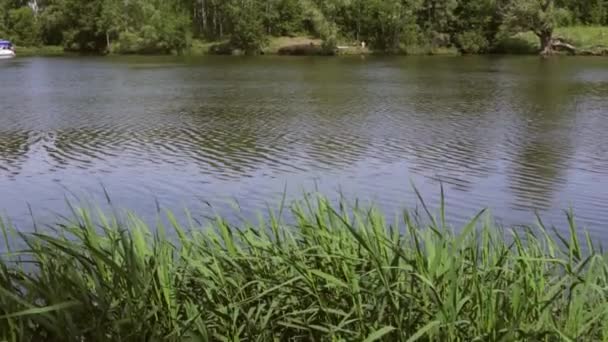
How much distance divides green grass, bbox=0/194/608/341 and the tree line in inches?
1730

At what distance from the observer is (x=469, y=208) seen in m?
8.73

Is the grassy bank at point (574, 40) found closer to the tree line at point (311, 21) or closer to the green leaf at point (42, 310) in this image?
the tree line at point (311, 21)

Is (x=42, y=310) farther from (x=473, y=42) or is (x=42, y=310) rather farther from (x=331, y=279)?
(x=473, y=42)

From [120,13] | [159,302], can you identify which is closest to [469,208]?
[159,302]

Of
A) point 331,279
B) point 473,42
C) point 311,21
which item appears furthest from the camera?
point 311,21

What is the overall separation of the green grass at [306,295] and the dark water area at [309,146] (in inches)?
61.0

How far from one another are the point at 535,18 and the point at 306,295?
147ft

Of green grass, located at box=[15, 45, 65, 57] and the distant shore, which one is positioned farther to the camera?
green grass, located at box=[15, 45, 65, 57]

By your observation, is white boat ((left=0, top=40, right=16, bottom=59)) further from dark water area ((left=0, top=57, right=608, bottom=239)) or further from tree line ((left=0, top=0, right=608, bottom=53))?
dark water area ((left=0, top=57, right=608, bottom=239))

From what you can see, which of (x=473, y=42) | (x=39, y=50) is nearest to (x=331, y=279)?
(x=473, y=42)

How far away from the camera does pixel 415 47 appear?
52.4 m

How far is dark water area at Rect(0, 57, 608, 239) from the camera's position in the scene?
30.4 ft

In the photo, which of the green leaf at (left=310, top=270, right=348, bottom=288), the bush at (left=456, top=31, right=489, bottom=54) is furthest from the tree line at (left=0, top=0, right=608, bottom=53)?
the green leaf at (left=310, top=270, right=348, bottom=288)

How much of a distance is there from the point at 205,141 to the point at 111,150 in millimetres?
1863
